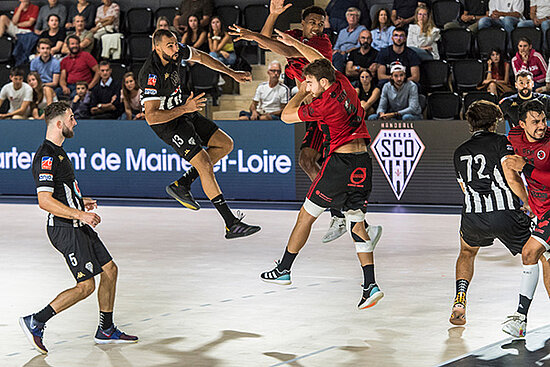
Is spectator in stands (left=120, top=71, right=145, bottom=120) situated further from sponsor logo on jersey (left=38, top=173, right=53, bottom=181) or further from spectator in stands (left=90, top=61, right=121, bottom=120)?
sponsor logo on jersey (left=38, top=173, right=53, bottom=181)

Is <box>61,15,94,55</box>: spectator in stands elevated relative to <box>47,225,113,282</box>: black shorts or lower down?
elevated

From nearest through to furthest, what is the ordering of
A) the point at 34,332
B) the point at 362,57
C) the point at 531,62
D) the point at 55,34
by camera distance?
the point at 34,332 → the point at 531,62 → the point at 362,57 → the point at 55,34

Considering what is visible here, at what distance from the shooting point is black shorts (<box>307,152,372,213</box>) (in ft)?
24.4

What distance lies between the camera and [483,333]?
6902 millimetres

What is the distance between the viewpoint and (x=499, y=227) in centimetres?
696

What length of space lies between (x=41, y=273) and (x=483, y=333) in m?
4.79

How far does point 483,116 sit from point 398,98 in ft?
27.1

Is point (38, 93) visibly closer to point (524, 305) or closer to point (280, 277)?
point (280, 277)

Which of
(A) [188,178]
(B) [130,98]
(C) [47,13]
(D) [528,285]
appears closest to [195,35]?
(B) [130,98]

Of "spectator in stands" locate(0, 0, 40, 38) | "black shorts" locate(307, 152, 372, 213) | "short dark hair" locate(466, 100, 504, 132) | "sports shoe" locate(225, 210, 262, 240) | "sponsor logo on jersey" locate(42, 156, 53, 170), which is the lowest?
"sports shoe" locate(225, 210, 262, 240)

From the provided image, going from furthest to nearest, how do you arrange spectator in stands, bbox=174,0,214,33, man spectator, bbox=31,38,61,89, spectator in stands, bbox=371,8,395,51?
man spectator, bbox=31,38,61,89 < spectator in stands, bbox=174,0,214,33 < spectator in stands, bbox=371,8,395,51

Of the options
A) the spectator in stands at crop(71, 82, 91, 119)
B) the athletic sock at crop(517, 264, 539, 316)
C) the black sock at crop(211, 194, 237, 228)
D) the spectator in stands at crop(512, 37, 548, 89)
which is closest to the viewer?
the athletic sock at crop(517, 264, 539, 316)

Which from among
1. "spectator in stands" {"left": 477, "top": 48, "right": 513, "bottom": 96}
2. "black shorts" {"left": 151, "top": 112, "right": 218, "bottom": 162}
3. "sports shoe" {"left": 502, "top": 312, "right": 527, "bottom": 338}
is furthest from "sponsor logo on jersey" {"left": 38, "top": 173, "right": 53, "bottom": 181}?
"spectator in stands" {"left": 477, "top": 48, "right": 513, "bottom": 96}

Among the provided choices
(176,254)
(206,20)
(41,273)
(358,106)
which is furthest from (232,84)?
(358,106)
